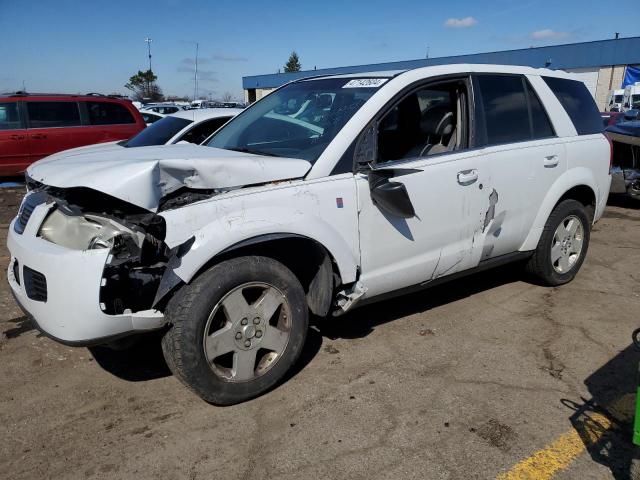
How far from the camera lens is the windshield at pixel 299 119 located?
3438 millimetres

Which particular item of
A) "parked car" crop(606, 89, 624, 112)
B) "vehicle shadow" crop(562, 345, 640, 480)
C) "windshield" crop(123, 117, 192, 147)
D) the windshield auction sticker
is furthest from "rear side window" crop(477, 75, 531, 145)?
"parked car" crop(606, 89, 624, 112)

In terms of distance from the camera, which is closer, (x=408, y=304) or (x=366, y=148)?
(x=366, y=148)

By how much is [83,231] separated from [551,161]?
3.52m

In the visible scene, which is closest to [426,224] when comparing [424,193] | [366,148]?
[424,193]

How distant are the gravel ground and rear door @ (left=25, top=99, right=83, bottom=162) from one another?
22.9 ft

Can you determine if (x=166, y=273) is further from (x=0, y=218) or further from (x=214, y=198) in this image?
(x=0, y=218)

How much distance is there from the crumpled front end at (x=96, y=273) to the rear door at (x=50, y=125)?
8.70 m

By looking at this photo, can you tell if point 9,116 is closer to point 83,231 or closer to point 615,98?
point 83,231

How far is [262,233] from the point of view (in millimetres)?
2902

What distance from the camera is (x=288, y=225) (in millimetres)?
2982

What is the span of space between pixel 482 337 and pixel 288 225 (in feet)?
6.06

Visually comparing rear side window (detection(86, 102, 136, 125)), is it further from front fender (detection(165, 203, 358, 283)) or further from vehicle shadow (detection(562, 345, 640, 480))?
vehicle shadow (detection(562, 345, 640, 480))

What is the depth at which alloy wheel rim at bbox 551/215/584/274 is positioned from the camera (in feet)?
15.5

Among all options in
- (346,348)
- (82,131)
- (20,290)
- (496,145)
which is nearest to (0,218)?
(82,131)
